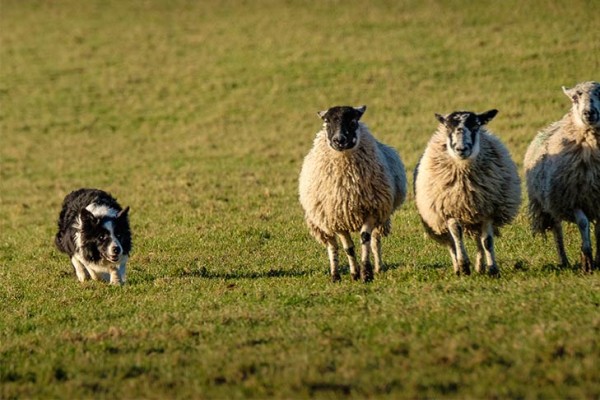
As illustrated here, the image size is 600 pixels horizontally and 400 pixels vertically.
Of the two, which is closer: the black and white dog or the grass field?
the grass field

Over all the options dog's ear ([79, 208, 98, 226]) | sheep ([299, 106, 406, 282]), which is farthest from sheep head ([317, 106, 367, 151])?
dog's ear ([79, 208, 98, 226])

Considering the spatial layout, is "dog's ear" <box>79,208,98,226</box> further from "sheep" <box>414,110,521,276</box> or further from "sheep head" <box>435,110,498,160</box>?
"sheep head" <box>435,110,498,160</box>

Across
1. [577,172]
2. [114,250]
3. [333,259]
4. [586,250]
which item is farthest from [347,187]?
[114,250]

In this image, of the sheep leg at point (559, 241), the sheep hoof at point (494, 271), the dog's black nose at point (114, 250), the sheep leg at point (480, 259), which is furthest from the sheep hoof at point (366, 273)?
the dog's black nose at point (114, 250)

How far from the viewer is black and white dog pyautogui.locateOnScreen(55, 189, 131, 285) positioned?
13523mm

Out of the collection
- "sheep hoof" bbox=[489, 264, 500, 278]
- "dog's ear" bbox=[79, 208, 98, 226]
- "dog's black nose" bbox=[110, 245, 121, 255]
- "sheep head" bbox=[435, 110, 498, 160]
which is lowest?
"sheep hoof" bbox=[489, 264, 500, 278]

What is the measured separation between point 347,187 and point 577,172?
10.1ft

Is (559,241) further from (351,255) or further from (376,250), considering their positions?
(351,255)

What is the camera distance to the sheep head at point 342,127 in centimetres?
1259

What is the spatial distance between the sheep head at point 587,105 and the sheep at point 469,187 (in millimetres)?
1122

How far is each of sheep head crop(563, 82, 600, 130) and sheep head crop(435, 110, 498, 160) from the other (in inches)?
45.3

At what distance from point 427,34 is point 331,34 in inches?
173

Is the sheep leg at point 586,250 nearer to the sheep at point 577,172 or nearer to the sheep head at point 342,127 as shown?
the sheep at point 577,172

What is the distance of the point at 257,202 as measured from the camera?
2109 cm
